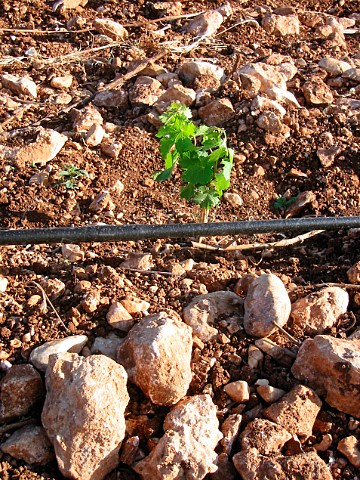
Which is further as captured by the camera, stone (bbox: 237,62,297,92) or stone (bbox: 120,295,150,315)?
stone (bbox: 237,62,297,92)

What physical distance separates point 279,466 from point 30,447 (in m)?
0.86

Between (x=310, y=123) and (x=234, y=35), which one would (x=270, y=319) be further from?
(x=234, y=35)

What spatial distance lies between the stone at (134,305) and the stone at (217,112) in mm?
1546

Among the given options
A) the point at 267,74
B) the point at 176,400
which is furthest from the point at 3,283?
the point at 267,74

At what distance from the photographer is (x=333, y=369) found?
242 centimetres

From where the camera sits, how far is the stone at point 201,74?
4.07m

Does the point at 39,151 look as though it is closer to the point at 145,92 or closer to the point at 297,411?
the point at 145,92

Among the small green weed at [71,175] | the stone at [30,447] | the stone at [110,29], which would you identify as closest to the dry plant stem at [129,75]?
the stone at [110,29]

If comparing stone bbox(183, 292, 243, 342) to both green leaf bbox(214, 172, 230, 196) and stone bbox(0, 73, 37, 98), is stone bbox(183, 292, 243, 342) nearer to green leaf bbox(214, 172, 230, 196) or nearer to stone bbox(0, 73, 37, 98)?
green leaf bbox(214, 172, 230, 196)

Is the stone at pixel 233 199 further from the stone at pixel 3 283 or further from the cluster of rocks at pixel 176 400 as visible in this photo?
the stone at pixel 3 283

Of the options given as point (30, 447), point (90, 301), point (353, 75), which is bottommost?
point (30, 447)

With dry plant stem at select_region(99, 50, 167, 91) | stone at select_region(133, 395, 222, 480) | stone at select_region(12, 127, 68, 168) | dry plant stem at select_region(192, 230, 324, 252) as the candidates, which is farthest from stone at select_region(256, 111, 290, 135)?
stone at select_region(133, 395, 222, 480)

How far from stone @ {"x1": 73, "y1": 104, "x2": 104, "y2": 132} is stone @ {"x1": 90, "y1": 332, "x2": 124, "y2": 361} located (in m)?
1.52

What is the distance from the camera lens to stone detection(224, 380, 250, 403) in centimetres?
243
